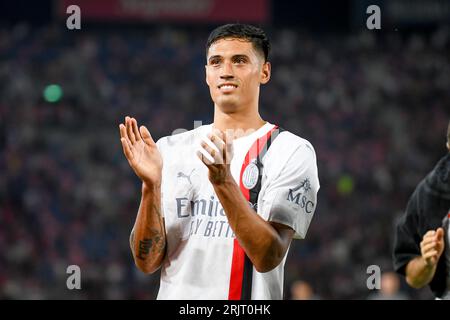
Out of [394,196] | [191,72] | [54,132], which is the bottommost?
[394,196]

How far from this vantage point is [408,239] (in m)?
4.13

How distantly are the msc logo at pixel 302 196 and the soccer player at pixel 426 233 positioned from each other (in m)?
0.72

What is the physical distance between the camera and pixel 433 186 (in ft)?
13.3

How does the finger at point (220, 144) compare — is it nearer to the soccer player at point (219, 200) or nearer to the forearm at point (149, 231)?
the soccer player at point (219, 200)

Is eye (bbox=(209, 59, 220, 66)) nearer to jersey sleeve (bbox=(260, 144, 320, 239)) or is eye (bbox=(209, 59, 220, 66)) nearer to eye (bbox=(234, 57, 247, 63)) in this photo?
eye (bbox=(234, 57, 247, 63))

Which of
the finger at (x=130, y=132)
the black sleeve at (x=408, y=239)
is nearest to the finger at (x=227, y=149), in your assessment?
the finger at (x=130, y=132)

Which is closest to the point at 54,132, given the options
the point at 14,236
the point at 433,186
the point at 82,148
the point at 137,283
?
the point at 82,148

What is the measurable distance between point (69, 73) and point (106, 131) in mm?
2435

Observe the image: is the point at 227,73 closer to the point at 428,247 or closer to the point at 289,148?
the point at 289,148

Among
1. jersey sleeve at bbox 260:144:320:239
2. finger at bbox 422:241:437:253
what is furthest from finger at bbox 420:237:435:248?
A: jersey sleeve at bbox 260:144:320:239

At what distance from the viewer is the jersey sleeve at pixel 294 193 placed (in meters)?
3.31

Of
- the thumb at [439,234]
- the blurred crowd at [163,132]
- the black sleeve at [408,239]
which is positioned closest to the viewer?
the thumb at [439,234]

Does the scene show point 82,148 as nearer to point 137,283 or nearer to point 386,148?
point 137,283

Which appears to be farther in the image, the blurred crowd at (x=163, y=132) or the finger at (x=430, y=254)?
the blurred crowd at (x=163, y=132)
